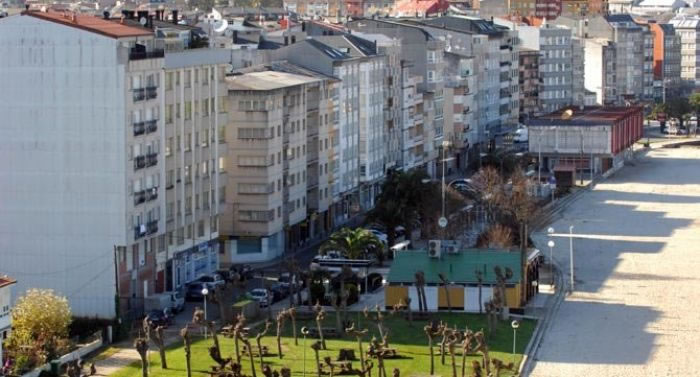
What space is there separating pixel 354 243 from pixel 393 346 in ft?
39.6

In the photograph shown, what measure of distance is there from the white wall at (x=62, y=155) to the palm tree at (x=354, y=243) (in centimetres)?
937

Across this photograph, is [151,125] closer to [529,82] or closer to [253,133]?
[253,133]

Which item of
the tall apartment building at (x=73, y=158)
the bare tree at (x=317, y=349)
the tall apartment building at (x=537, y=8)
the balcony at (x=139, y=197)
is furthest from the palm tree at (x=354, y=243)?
the tall apartment building at (x=537, y=8)

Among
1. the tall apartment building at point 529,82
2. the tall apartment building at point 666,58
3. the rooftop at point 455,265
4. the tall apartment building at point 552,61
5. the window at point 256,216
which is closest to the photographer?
the rooftop at point 455,265

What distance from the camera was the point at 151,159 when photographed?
57281mm

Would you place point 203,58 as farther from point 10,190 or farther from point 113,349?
point 113,349

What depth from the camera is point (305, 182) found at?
7169 centimetres

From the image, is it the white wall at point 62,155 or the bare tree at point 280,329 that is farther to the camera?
the white wall at point 62,155

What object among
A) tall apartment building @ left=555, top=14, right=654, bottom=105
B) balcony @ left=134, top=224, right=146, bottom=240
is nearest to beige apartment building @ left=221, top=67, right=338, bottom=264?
balcony @ left=134, top=224, right=146, bottom=240

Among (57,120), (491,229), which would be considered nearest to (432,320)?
(57,120)

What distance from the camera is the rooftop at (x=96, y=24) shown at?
5525 centimetres

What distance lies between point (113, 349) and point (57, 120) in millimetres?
8180

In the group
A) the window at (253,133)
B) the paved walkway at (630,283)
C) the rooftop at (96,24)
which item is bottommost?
the paved walkway at (630,283)

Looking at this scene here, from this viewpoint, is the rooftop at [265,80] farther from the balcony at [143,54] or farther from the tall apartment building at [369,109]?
the balcony at [143,54]
